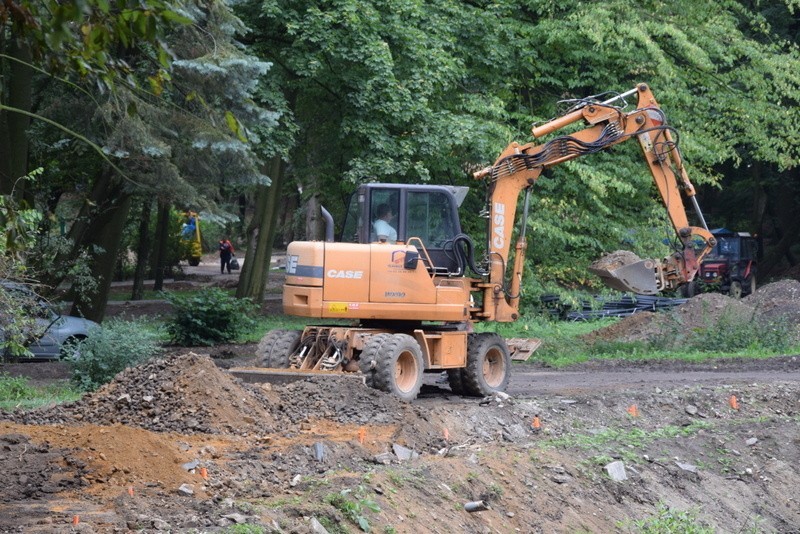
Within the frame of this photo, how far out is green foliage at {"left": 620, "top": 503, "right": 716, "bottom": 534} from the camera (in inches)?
437

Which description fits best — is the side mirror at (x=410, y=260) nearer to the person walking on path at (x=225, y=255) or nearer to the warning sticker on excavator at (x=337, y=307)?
the warning sticker on excavator at (x=337, y=307)

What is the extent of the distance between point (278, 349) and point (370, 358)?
56.5 inches

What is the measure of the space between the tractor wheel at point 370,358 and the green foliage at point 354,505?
4.85 meters

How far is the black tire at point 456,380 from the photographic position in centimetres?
1580

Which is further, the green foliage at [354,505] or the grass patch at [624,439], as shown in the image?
the grass patch at [624,439]

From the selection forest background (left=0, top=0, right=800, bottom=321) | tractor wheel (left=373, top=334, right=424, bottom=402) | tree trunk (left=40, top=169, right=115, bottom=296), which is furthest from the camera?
tree trunk (left=40, top=169, right=115, bottom=296)

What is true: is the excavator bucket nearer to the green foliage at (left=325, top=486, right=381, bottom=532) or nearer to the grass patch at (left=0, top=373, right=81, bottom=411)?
the grass patch at (left=0, top=373, right=81, bottom=411)

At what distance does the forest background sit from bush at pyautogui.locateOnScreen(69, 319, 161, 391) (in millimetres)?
2147

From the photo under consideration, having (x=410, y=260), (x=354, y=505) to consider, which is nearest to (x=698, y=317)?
(x=410, y=260)

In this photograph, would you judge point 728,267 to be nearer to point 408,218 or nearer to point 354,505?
point 408,218

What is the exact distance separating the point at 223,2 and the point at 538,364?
372 inches

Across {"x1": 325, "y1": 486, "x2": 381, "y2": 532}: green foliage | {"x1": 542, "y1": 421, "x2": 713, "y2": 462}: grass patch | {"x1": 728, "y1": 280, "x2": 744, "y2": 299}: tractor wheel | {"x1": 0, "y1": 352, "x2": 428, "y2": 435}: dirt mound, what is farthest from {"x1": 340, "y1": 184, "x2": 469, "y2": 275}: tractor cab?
{"x1": 728, "y1": 280, "x2": 744, "y2": 299}: tractor wheel

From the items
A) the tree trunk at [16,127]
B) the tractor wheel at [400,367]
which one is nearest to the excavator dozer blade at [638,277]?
the tractor wheel at [400,367]

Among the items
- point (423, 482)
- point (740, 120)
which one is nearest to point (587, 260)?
point (740, 120)
